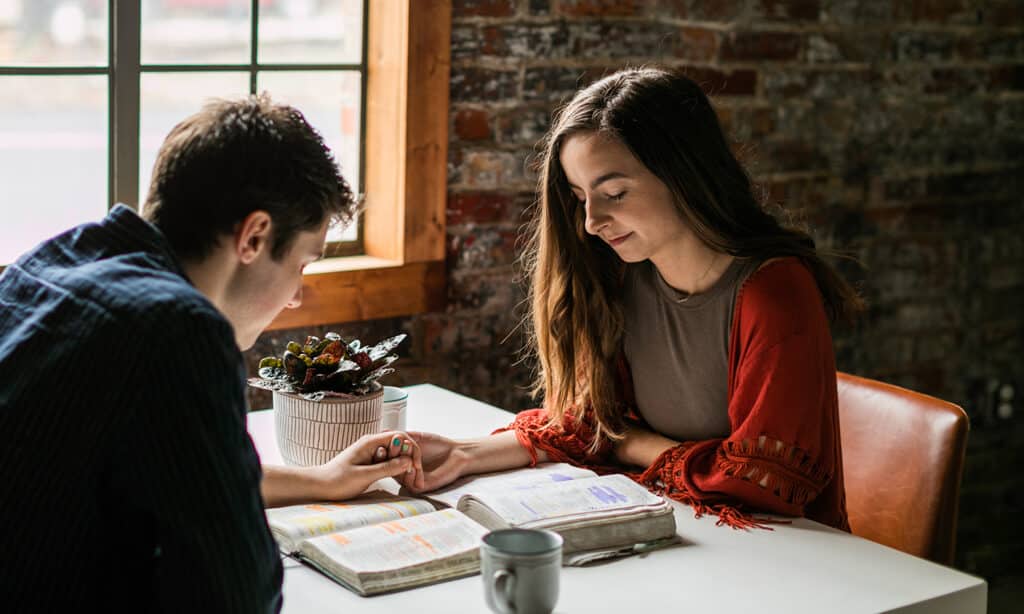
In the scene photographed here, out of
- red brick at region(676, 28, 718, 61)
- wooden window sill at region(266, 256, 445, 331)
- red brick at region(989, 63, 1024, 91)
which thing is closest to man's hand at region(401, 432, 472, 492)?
wooden window sill at region(266, 256, 445, 331)

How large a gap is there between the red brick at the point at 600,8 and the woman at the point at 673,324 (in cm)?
83

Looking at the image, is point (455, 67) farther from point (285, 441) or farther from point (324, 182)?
point (324, 182)

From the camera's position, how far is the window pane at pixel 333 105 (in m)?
2.57

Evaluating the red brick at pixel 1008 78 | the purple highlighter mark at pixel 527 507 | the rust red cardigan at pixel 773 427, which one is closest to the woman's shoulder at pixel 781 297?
the rust red cardigan at pixel 773 427

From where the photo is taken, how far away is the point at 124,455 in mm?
1096

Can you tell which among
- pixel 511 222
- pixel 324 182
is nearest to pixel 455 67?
pixel 511 222

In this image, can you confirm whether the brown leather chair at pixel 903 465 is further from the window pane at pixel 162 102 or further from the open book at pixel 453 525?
the window pane at pixel 162 102

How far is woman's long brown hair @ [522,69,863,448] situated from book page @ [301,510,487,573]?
45 cm

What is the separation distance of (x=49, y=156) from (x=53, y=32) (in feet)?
0.73

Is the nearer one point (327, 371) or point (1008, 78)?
point (327, 371)

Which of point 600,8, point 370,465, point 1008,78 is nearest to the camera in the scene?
point 370,465

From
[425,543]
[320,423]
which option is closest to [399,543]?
[425,543]

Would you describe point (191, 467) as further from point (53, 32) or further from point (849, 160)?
point (849, 160)

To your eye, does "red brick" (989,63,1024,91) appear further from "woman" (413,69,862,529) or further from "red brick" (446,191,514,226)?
"woman" (413,69,862,529)
